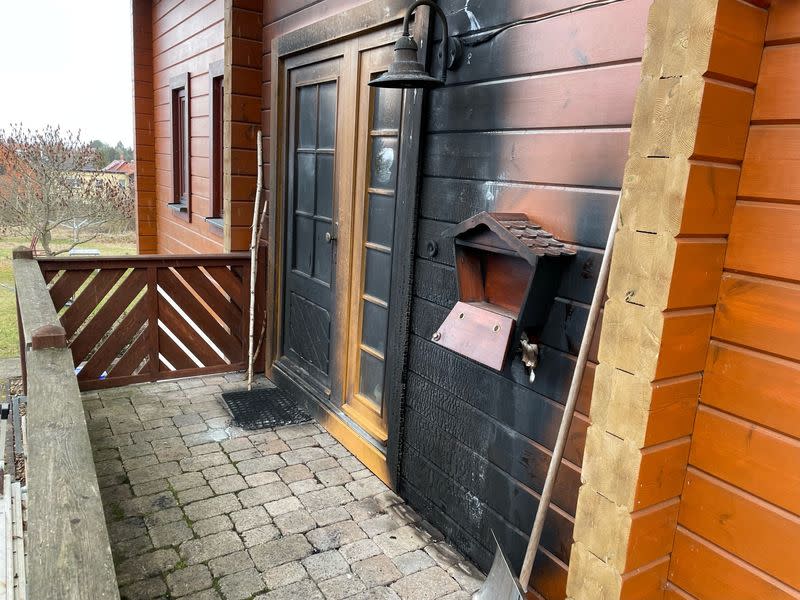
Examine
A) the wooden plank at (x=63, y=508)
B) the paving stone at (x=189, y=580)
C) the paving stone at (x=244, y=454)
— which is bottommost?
the paving stone at (x=189, y=580)

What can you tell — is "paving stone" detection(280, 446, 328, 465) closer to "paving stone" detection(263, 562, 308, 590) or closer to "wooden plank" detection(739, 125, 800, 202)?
"paving stone" detection(263, 562, 308, 590)

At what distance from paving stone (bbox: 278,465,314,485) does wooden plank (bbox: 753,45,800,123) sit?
246 cm

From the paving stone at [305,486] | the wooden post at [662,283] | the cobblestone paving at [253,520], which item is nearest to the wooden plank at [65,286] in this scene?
the cobblestone paving at [253,520]

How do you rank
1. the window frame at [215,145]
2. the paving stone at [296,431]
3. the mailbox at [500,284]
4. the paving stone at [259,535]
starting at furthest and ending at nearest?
the window frame at [215,145], the paving stone at [296,431], the paving stone at [259,535], the mailbox at [500,284]

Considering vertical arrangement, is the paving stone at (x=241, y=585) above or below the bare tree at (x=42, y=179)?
below

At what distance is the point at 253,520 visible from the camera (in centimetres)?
261

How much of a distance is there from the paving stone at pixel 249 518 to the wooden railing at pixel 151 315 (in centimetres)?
186

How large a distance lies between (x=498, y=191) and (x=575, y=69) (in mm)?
488

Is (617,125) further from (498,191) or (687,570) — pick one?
(687,570)

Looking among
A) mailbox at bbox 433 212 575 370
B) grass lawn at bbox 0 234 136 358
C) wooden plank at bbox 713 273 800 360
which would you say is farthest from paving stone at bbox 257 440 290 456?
grass lawn at bbox 0 234 136 358

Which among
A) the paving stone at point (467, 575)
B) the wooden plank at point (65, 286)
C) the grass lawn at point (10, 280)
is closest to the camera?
the paving stone at point (467, 575)

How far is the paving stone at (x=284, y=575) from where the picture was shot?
223 cm

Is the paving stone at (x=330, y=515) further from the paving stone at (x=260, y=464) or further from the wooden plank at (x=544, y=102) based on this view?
the wooden plank at (x=544, y=102)

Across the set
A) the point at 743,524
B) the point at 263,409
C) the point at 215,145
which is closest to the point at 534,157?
the point at 743,524
